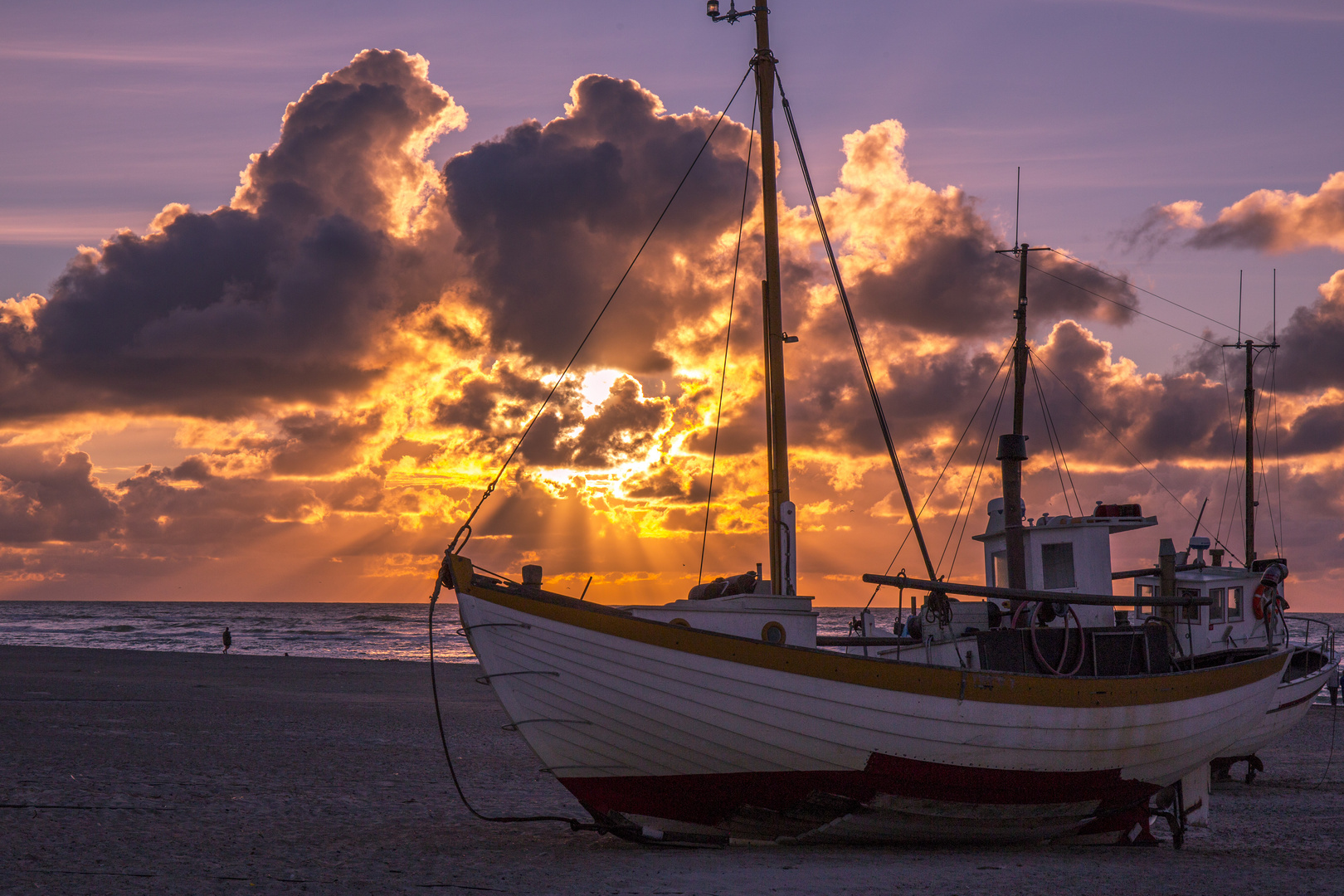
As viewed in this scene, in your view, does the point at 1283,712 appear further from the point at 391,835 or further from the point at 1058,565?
the point at 391,835

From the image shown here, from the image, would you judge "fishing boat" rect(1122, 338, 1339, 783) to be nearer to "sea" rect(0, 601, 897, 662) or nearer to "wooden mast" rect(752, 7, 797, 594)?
"wooden mast" rect(752, 7, 797, 594)

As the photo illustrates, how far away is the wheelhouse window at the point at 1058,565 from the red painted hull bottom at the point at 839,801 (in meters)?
3.99

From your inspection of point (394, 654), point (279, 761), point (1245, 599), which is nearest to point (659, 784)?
point (279, 761)

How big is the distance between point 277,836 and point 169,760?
653cm

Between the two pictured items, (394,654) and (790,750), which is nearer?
(790,750)

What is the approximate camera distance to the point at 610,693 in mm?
10445

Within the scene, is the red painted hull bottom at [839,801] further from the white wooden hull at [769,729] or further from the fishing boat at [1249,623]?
the fishing boat at [1249,623]

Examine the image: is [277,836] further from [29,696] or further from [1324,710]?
[1324,710]

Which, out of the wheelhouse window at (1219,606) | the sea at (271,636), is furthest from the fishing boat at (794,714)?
the sea at (271,636)

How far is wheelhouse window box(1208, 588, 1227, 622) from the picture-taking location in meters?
22.3

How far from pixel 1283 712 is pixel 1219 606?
255 centimetres

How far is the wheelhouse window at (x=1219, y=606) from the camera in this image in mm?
22312

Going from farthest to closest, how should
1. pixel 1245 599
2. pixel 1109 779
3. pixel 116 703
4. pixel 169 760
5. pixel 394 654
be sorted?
pixel 394 654, pixel 116 703, pixel 1245 599, pixel 169 760, pixel 1109 779

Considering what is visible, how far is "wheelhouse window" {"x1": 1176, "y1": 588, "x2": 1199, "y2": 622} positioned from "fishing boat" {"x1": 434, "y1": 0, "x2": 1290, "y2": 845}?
6.07 meters
